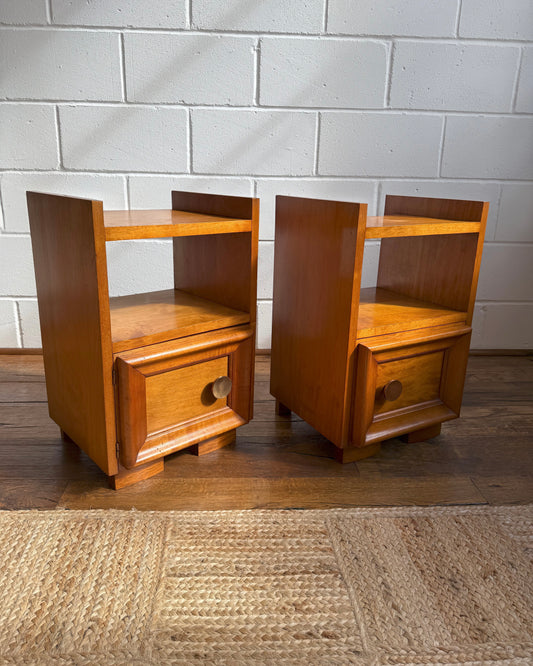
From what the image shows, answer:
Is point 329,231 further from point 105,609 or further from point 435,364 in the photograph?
point 105,609

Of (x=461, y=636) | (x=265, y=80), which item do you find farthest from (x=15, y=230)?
(x=461, y=636)

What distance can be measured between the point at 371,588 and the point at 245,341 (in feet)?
1.84

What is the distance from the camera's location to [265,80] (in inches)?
64.5

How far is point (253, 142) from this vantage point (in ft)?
5.55

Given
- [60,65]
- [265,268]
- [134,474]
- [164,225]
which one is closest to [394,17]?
[265,268]

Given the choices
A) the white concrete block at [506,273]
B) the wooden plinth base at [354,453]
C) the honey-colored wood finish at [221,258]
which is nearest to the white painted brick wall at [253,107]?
the white concrete block at [506,273]

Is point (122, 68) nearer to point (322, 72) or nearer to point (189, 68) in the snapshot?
point (189, 68)

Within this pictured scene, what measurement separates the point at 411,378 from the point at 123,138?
1165 millimetres

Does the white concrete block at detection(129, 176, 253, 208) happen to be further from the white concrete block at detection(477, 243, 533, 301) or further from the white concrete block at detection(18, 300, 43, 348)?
the white concrete block at detection(477, 243, 533, 301)

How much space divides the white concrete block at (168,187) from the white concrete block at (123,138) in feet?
0.12

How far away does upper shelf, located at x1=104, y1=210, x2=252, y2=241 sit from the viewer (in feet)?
3.05

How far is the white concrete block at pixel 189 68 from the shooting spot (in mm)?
1579

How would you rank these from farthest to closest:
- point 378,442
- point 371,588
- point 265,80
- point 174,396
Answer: point 265,80 < point 378,442 < point 174,396 < point 371,588

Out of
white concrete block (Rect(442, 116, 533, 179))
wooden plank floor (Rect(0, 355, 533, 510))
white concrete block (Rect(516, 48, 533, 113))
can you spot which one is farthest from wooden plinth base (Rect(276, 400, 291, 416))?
white concrete block (Rect(516, 48, 533, 113))
